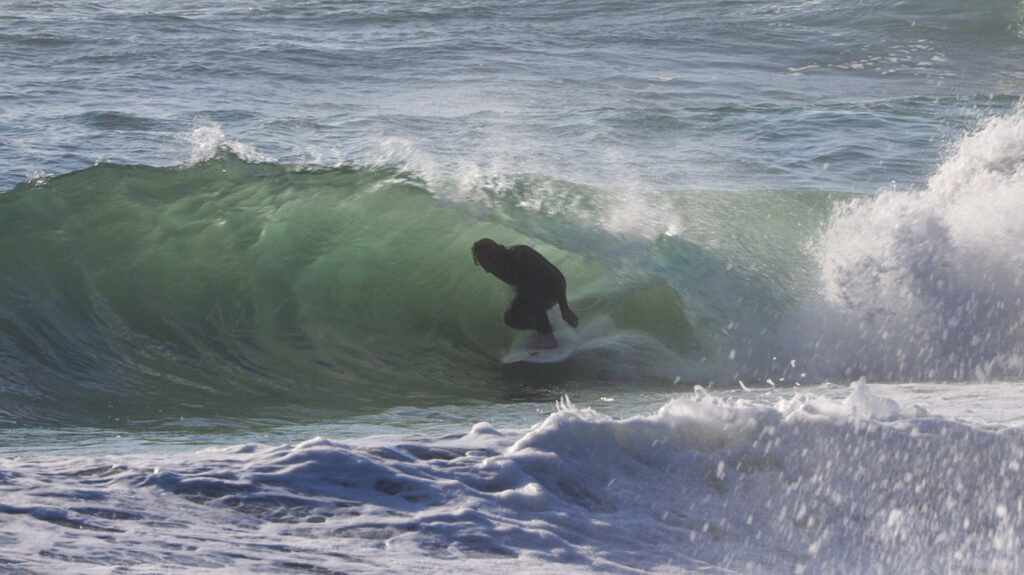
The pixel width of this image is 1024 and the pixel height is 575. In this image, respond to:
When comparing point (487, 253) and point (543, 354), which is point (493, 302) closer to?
point (543, 354)

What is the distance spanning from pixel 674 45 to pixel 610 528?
16848mm

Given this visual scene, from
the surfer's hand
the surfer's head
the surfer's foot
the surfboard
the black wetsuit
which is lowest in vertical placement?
the surfboard

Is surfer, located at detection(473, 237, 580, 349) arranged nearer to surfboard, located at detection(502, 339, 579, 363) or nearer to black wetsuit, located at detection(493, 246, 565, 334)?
black wetsuit, located at detection(493, 246, 565, 334)

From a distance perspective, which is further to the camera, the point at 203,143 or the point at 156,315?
the point at 203,143

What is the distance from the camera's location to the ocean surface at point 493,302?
3.71 metres

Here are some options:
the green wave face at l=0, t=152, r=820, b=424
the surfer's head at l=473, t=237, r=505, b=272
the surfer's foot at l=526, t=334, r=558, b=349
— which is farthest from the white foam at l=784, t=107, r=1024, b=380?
the surfer's head at l=473, t=237, r=505, b=272

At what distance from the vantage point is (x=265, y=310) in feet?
26.6

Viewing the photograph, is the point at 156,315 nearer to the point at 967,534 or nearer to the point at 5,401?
the point at 5,401

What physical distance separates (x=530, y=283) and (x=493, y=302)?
3.54 ft

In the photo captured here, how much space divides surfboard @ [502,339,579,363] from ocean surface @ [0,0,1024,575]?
139mm

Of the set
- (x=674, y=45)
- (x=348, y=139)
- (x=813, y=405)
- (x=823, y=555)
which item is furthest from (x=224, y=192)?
(x=674, y=45)

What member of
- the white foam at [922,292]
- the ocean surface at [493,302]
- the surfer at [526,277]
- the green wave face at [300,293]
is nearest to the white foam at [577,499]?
the ocean surface at [493,302]

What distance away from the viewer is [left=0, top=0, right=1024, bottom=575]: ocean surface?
371 cm

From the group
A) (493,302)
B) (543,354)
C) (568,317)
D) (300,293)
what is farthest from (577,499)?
(300,293)
